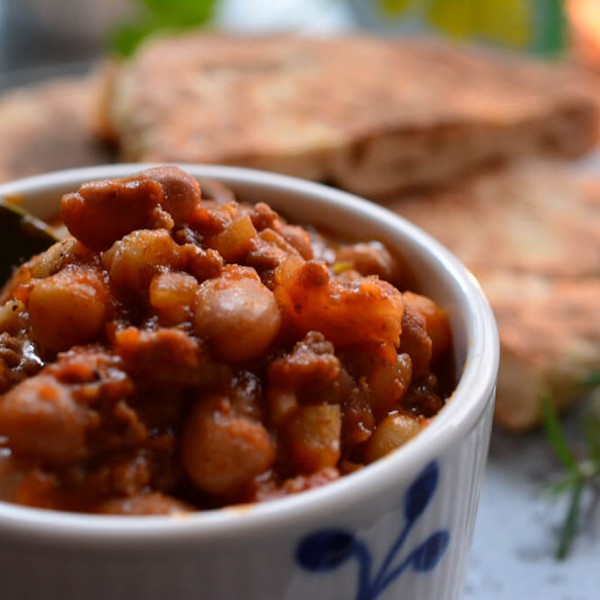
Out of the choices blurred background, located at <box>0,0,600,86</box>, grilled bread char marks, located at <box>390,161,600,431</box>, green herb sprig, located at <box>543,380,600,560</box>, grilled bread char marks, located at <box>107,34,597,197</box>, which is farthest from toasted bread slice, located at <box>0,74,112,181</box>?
green herb sprig, located at <box>543,380,600,560</box>

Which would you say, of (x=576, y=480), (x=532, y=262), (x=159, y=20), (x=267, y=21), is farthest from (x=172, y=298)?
(x=267, y=21)

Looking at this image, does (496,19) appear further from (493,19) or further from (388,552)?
(388,552)

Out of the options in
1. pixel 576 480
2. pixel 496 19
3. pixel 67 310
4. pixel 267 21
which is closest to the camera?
pixel 67 310

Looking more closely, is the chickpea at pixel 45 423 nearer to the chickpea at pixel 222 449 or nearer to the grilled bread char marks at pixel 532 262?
the chickpea at pixel 222 449

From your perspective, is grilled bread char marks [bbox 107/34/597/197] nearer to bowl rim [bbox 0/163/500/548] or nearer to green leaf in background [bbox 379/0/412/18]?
green leaf in background [bbox 379/0/412/18]

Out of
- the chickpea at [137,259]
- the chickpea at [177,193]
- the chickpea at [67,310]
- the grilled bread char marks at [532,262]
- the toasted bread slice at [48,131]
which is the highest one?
the chickpea at [177,193]

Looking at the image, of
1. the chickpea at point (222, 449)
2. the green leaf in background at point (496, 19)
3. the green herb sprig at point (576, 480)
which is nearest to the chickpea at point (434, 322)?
the chickpea at point (222, 449)
